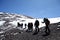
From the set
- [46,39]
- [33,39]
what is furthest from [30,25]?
[46,39]

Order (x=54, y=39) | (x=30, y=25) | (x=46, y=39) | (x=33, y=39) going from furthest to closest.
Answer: (x=30, y=25) → (x=33, y=39) → (x=46, y=39) → (x=54, y=39)

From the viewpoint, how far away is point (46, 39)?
21891 mm

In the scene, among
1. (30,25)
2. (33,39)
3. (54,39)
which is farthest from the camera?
(30,25)

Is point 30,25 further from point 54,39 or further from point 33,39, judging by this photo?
point 54,39

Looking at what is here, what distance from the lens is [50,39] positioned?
21453 millimetres

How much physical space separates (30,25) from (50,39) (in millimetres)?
14148

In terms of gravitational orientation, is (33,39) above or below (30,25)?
below

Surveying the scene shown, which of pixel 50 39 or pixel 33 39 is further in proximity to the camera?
pixel 33 39

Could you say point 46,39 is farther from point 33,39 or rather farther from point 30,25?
point 30,25

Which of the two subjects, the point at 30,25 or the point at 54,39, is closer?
the point at 54,39

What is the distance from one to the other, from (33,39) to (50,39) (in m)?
5.06

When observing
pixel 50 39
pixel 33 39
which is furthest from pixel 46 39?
pixel 33 39

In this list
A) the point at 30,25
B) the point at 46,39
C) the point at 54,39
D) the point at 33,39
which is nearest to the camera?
the point at 54,39

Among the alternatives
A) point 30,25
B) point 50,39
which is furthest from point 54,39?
point 30,25
